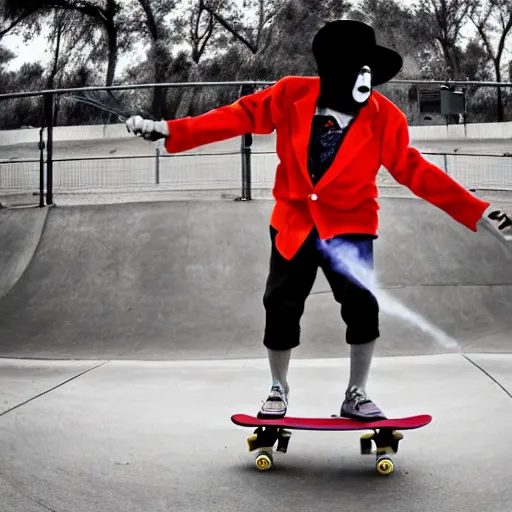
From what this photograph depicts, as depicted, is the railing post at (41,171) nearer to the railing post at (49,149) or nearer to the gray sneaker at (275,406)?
the railing post at (49,149)

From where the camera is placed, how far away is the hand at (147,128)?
3.06m

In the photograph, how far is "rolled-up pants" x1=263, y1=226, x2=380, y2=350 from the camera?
312 cm

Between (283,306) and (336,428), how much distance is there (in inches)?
21.0

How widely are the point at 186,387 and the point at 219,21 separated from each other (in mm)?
14536

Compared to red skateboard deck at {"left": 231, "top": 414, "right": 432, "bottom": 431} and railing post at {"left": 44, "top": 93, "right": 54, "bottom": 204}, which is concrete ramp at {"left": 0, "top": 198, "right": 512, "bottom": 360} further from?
red skateboard deck at {"left": 231, "top": 414, "right": 432, "bottom": 431}

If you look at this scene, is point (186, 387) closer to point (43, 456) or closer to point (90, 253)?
point (43, 456)

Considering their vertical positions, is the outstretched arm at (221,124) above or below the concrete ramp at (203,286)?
above

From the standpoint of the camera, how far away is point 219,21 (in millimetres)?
17984

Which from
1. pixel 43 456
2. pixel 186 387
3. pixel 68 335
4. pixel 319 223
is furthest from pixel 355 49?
pixel 68 335

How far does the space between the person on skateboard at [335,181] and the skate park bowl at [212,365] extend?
443 millimetres

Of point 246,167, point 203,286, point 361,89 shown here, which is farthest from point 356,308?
point 246,167

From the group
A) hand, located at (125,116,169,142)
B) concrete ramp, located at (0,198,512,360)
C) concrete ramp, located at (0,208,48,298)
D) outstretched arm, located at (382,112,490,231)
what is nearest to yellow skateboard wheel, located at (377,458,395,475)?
outstretched arm, located at (382,112,490,231)

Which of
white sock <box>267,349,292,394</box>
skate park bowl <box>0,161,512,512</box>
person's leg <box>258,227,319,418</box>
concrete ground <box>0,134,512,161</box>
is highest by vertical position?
concrete ground <box>0,134,512,161</box>

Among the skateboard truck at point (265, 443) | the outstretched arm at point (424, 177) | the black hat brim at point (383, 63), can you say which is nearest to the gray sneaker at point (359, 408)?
the skateboard truck at point (265, 443)
